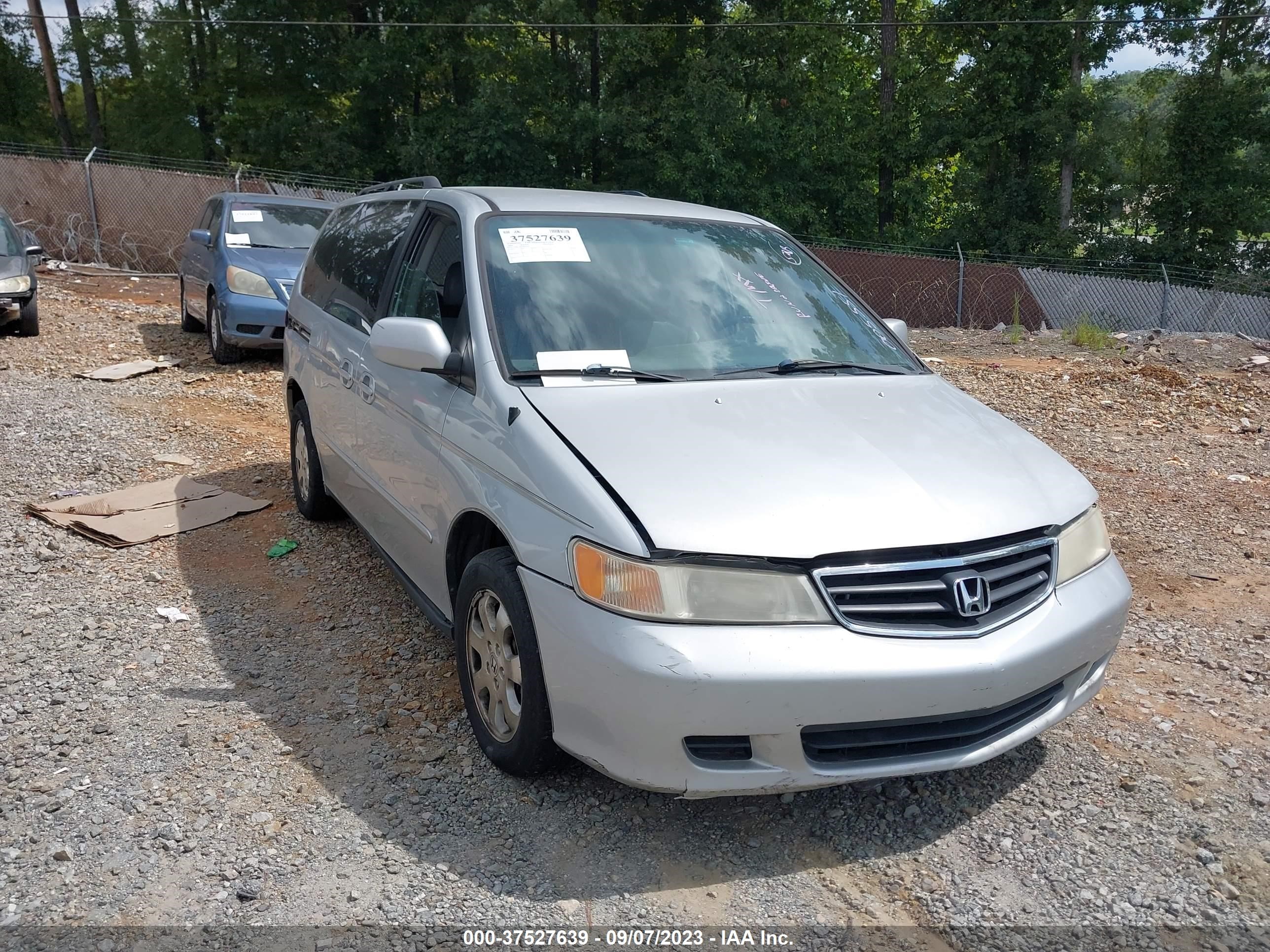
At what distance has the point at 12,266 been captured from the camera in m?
11.9

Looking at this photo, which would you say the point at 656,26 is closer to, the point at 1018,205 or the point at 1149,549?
the point at 1018,205

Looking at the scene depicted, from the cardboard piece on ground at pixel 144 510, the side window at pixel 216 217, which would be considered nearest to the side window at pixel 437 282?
the cardboard piece on ground at pixel 144 510

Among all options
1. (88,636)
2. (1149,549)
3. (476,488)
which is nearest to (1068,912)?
(476,488)

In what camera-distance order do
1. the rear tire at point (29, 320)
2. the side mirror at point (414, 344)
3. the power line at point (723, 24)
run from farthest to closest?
the power line at point (723, 24), the rear tire at point (29, 320), the side mirror at point (414, 344)

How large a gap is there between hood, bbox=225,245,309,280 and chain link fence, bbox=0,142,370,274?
26.5 ft

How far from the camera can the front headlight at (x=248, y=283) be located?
10406 mm

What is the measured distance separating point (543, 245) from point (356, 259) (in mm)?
1518

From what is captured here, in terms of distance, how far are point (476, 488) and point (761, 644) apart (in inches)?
44.8

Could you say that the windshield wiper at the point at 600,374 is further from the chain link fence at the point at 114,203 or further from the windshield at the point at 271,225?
the chain link fence at the point at 114,203

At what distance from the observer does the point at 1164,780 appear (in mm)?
3326

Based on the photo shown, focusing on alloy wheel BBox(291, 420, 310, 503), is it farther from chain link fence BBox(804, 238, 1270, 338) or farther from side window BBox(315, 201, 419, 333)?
chain link fence BBox(804, 238, 1270, 338)

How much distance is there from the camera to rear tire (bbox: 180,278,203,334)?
12.5 metres

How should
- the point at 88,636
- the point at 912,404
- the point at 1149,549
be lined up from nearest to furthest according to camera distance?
the point at 912,404, the point at 88,636, the point at 1149,549

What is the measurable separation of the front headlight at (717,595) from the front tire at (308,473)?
10.7 ft
